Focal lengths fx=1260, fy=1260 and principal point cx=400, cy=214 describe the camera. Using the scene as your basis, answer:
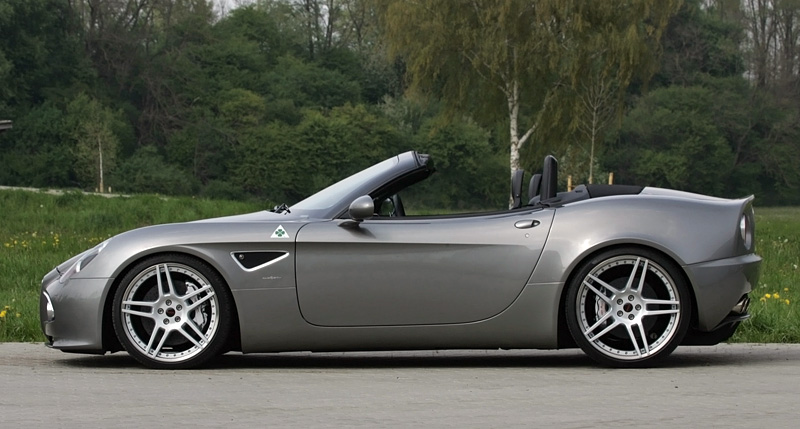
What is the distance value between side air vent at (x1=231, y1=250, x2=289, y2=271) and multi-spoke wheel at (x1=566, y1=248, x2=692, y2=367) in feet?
4.91

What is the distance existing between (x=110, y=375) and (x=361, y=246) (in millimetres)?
1386

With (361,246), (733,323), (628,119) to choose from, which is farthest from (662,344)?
(628,119)

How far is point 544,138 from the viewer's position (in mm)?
48938

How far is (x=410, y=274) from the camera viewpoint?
250 inches

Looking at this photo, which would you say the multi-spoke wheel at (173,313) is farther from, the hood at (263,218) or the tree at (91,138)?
the tree at (91,138)

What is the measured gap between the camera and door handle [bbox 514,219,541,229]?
6.44 metres

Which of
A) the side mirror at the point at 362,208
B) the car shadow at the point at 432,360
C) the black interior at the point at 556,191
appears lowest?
the car shadow at the point at 432,360

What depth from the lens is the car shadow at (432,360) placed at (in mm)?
6586

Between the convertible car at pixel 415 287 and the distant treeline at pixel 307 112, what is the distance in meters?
69.5

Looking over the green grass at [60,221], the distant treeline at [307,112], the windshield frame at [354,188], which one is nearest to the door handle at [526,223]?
the windshield frame at [354,188]

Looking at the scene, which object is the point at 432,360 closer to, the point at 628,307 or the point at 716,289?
the point at 628,307

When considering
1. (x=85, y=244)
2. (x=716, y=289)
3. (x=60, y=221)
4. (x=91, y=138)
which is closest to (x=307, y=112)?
(x=91, y=138)

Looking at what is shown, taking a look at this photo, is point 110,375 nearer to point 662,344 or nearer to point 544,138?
point 662,344

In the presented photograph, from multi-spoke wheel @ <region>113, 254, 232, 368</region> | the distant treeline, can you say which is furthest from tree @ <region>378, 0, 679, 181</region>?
multi-spoke wheel @ <region>113, 254, 232, 368</region>
